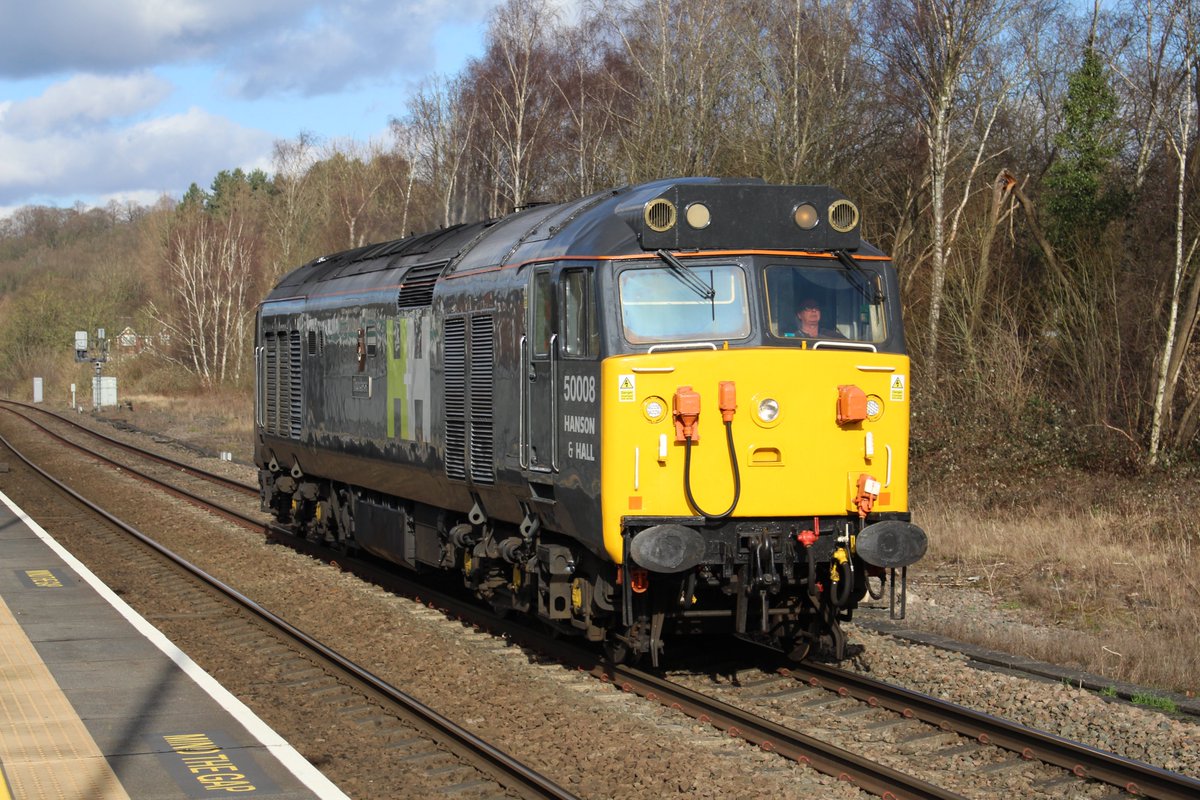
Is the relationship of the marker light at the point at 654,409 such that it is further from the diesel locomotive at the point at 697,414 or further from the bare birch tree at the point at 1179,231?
the bare birch tree at the point at 1179,231

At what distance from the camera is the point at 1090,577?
43.8 feet

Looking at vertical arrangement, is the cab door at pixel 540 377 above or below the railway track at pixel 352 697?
above

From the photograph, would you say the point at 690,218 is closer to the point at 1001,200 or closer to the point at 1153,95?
the point at 1153,95

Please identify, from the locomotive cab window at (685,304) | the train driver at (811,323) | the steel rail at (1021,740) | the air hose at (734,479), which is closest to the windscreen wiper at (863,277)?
the train driver at (811,323)

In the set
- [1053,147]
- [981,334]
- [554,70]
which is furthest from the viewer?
[554,70]

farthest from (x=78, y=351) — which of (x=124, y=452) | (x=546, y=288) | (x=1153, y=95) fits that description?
(x=546, y=288)

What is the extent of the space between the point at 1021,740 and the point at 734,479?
7.75ft

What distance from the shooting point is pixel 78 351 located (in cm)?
5956

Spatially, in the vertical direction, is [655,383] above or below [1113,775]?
above

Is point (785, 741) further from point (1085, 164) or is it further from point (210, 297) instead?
point (210, 297)

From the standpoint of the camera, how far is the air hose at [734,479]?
865cm

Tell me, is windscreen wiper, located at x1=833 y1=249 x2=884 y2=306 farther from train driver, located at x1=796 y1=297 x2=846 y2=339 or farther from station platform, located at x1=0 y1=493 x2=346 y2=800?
station platform, located at x1=0 y1=493 x2=346 y2=800

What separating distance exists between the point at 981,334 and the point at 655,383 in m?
14.8

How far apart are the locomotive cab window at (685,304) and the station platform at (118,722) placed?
3467 millimetres
